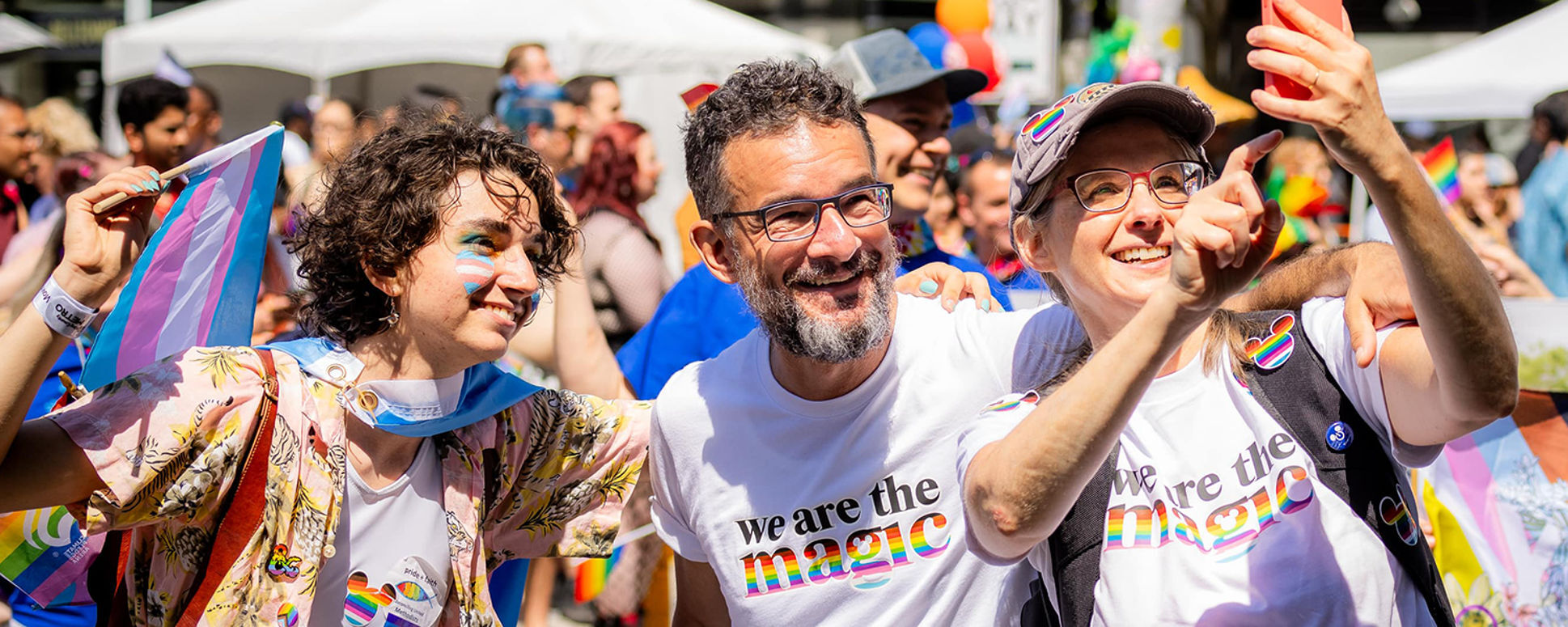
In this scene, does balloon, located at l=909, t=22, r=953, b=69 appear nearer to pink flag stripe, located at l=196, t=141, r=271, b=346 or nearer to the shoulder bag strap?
pink flag stripe, located at l=196, t=141, r=271, b=346

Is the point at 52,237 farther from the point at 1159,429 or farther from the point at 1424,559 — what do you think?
the point at 1424,559

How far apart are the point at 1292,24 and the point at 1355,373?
0.58m

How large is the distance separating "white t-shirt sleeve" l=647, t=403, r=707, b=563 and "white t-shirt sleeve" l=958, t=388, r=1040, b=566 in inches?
27.5

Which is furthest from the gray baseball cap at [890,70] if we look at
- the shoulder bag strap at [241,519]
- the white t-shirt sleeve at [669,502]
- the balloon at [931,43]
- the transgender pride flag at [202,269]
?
the shoulder bag strap at [241,519]

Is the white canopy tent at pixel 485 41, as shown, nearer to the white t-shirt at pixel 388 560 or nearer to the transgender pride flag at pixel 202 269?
the transgender pride flag at pixel 202 269

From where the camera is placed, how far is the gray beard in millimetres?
2385

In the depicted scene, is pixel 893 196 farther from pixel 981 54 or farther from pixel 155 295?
pixel 981 54

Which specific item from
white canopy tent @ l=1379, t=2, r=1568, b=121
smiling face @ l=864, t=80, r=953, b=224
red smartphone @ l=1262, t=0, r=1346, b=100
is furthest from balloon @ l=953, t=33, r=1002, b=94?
red smartphone @ l=1262, t=0, r=1346, b=100

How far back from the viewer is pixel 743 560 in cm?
243

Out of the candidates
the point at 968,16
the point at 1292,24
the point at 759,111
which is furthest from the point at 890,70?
the point at 968,16

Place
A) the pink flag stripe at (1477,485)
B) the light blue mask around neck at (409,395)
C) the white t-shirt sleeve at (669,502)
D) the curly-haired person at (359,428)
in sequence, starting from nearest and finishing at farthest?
1. the curly-haired person at (359,428)
2. the light blue mask around neck at (409,395)
3. the white t-shirt sleeve at (669,502)
4. the pink flag stripe at (1477,485)

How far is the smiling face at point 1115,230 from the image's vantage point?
6.53 feet

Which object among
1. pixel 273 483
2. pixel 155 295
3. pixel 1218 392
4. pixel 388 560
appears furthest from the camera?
pixel 155 295

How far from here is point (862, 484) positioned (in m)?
2.38
